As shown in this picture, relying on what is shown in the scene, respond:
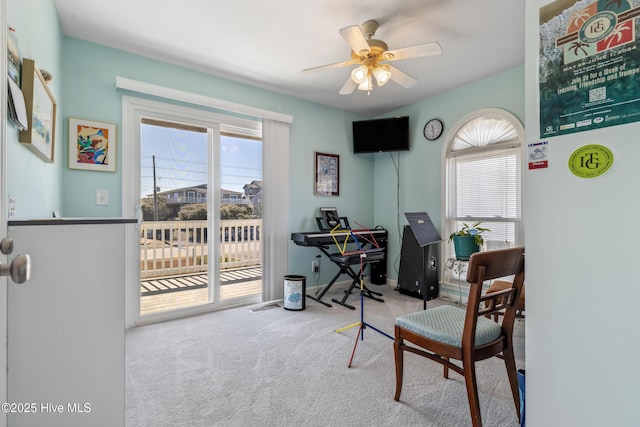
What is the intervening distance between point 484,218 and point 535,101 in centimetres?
267

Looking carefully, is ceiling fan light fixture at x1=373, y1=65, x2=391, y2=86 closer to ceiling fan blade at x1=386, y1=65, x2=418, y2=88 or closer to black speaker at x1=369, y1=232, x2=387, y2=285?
ceiling fan blade at x1=386, y1=65, x2=418, y2=88

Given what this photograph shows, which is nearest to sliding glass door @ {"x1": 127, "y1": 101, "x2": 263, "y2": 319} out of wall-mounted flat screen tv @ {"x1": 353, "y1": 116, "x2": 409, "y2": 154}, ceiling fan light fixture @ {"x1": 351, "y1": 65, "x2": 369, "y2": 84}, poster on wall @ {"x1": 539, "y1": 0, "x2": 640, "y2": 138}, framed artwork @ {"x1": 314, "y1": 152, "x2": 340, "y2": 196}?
framed artwork @ {"x1": 314, "y1": 152, "x2": 340, "y2": 196}

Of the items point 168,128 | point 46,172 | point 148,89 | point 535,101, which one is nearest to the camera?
point 535,101

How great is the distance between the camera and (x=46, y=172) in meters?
1.96

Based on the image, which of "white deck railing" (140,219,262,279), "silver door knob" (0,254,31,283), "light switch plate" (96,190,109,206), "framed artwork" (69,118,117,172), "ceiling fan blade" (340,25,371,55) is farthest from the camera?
"white deck railing" (140,219,262,279)

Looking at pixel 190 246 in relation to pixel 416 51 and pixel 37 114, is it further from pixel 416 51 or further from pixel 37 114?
pixel 416 51

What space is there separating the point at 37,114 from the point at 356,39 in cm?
195

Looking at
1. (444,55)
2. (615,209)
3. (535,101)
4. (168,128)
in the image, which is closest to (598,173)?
(615,209)

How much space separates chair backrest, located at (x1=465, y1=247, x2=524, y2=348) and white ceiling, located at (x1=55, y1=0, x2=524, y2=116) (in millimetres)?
1838

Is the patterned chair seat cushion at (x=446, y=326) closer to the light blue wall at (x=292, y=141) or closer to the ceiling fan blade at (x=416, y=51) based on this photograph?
the ceiling fan blade at (x=416, y=51)

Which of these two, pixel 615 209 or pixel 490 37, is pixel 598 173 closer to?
pixel 615 209

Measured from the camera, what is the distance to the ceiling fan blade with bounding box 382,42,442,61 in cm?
220

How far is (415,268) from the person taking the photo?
12.5 ft

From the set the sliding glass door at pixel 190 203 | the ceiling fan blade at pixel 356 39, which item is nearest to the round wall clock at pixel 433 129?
the ceiling fan blade at pixel 356 39
